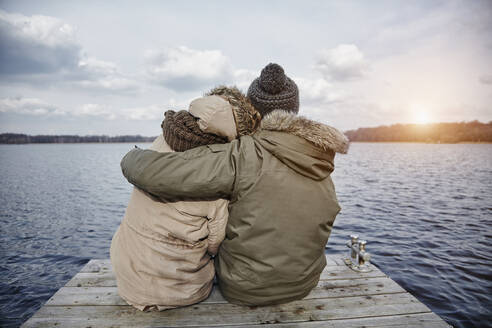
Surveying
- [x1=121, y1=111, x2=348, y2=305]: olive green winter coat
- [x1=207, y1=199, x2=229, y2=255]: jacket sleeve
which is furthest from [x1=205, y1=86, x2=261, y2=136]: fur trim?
[x1=207, y1=199, x2=229, y2=255]: jacket sleeve

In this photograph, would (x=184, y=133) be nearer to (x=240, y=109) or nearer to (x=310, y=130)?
(x=240, y=109)

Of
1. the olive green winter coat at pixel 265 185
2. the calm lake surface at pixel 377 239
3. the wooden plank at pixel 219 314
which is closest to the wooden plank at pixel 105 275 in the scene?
the wooden plank at pixel 219 314

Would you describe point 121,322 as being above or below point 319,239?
below

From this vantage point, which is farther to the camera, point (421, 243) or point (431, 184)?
point (431, 184)

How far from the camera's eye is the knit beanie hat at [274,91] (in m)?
2.70

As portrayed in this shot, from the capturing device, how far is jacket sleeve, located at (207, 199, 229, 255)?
7.14ft

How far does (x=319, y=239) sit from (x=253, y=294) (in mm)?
716

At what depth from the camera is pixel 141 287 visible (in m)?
2.29

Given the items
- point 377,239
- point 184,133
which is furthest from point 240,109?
point 377,239

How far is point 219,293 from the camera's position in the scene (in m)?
2.75

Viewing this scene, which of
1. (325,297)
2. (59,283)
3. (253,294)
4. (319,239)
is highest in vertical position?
(319,239)

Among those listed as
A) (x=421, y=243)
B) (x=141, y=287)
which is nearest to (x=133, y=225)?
(x=141, y=287)

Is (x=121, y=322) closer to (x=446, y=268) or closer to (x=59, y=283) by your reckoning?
(x=59, y=283)

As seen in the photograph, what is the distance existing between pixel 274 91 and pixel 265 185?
3.81 ft
